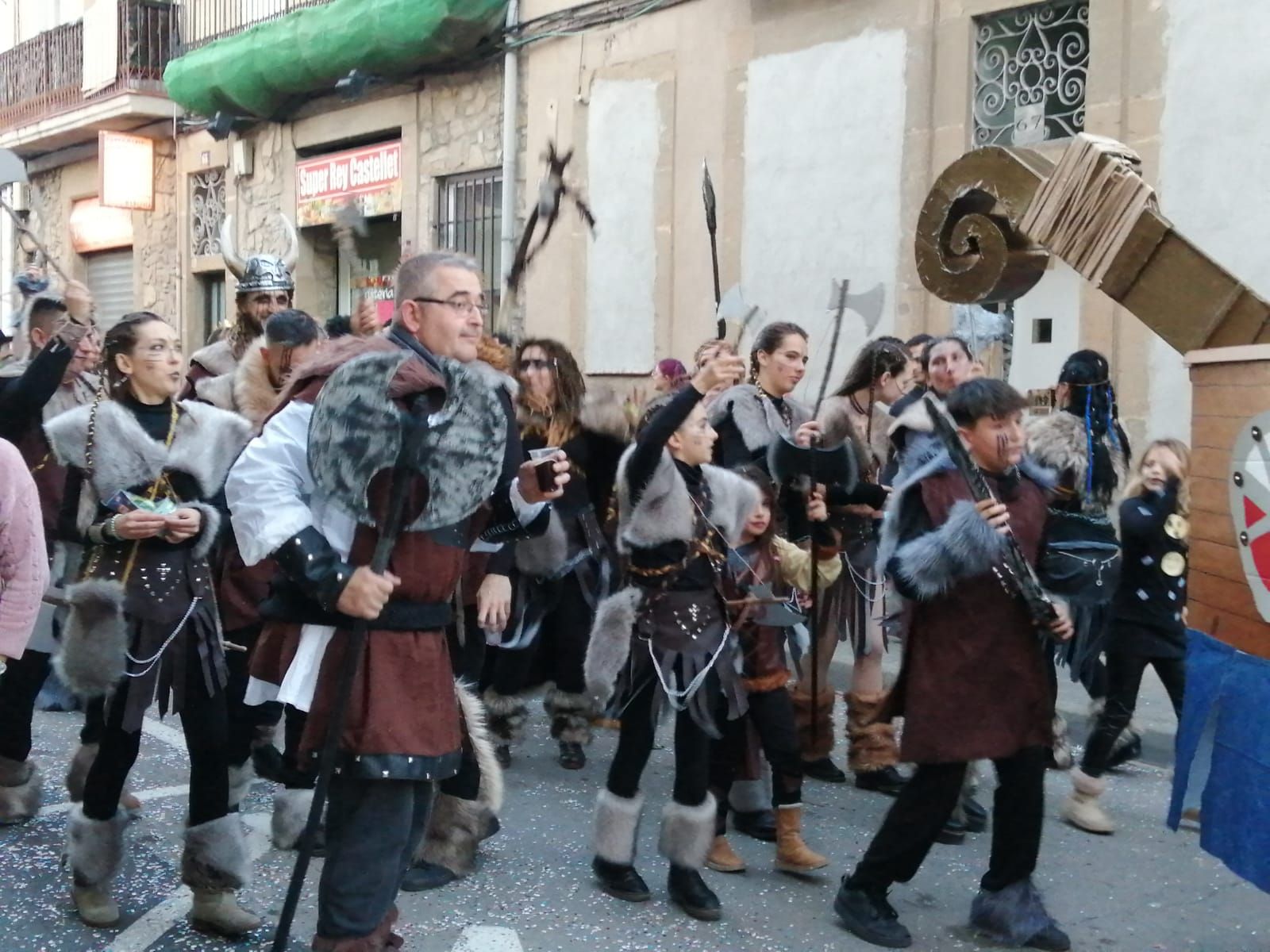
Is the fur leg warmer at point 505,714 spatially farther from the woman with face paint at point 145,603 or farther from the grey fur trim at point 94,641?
the grey fur trim at point 94,641

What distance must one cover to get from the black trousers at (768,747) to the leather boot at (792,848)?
0.11 ft

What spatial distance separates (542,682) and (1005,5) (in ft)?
20.6

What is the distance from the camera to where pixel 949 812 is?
4.34 m

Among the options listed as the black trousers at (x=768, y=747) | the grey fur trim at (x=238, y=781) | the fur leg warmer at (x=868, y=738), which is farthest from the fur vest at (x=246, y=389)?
the fur leg warmer at (x=868, y=738)

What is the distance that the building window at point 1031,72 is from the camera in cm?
995

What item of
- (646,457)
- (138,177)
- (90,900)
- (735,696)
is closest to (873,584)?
(735,696)

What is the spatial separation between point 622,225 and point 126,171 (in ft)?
32.7

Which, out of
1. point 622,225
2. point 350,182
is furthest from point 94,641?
point 350,182

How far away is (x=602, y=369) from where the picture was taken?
13.8m

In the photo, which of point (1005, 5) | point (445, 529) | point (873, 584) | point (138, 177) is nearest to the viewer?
point (445, 529)

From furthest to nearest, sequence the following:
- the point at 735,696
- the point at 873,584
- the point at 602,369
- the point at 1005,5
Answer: the point at 602,369 → the point at 1005,5 → the point at 873,584 → the point at 735,696

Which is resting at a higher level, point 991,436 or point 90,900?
point 991,436

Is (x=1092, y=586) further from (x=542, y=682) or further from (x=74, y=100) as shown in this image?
(x=74, y=100)

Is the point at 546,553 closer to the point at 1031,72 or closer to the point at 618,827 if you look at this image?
the point at 618,827
